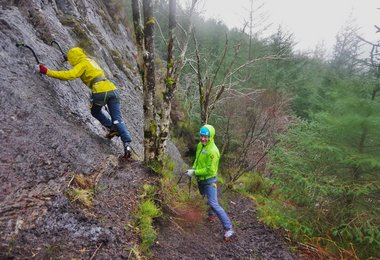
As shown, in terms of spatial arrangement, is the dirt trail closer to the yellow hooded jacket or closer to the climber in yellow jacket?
the climber in yellow jacket

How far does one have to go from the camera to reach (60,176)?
4461 mm

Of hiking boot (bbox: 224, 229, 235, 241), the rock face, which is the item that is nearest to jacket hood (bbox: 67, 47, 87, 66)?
the rock face

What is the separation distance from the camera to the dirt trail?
5.06m

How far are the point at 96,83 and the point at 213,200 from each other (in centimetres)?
330

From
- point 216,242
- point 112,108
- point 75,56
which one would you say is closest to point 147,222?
point 216,242

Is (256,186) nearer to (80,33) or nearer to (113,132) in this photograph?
(113,132)

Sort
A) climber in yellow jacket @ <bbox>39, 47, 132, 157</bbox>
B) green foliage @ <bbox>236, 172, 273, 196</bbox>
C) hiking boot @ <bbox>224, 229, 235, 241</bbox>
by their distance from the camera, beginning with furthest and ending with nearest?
green foliage @ <bbox>236, 172, 273, 196</bbox> < hiking boot @ <bbox>224, 229, 235, 241</bbox> < climber in yellow jacket @ <bbox>39, 47, 132, 157</bbox>

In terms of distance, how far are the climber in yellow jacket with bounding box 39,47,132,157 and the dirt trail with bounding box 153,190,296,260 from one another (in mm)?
1918

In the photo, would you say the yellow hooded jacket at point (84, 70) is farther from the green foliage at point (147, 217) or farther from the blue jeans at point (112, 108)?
the green foliage at point (147, 217)

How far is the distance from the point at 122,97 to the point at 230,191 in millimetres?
4867

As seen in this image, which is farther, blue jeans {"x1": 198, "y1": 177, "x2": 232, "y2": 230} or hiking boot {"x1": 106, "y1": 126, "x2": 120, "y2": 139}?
hiking boot {"x1": 106, "y1": 126, "x2": 120, "y2": 139}

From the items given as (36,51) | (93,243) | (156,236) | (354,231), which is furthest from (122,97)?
(354,231)

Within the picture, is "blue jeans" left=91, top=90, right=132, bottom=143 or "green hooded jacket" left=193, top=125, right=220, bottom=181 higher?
"blue jeans" left=91, top=90, right=132, bottom=143

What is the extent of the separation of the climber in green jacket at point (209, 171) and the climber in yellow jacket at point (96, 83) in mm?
1486
